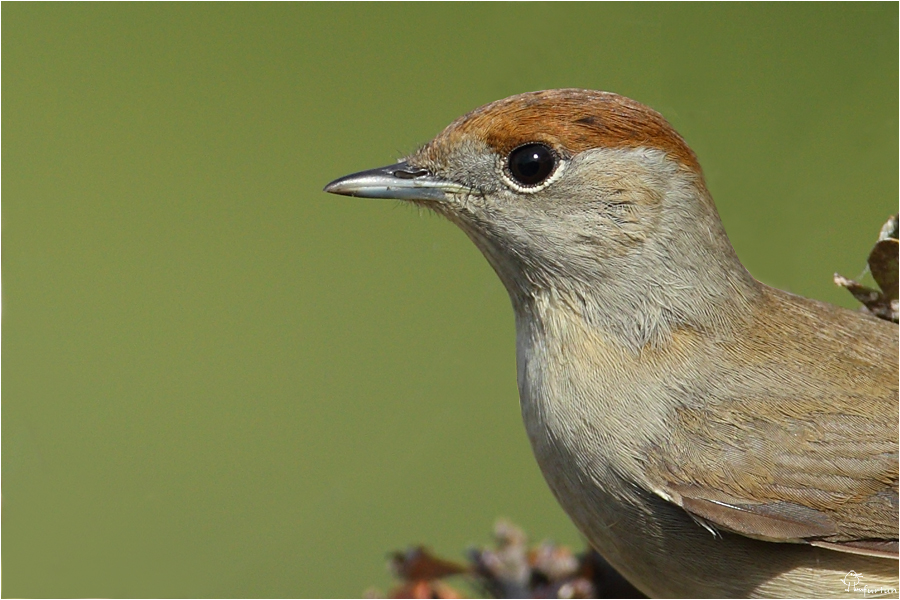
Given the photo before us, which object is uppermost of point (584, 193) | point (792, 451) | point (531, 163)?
point (531, 163)

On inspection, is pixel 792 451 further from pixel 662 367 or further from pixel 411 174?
pixel 411 174

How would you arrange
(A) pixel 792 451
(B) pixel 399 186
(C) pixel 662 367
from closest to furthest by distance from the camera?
1. (A) pixel 792 451
2. (C) pixel 662 367
3. (B) pixel 399 186

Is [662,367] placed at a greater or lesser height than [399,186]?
lesser

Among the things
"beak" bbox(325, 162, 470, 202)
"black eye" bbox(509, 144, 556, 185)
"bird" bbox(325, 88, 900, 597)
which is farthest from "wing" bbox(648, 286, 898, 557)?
"beak" bbox(325, 162, 470, 202)

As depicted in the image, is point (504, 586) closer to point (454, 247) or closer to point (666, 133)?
point (666, 133)

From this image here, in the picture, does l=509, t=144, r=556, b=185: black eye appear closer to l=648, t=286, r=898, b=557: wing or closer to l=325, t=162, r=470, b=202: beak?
l=325, t=162, r=470, b=202: beak

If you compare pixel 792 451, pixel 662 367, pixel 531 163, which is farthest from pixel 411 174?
pixel 792 451

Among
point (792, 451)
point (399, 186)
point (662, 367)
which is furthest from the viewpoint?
point (399, 186)
